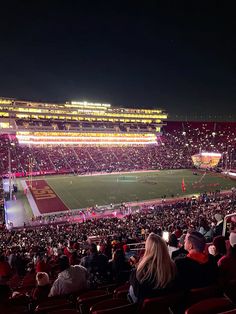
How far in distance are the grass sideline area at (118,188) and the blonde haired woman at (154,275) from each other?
31277 millimetres

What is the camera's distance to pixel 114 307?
312 centimetres

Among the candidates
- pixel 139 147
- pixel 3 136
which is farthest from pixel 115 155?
pixel 3 136

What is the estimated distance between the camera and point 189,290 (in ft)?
10.9

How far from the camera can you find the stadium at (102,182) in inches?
484

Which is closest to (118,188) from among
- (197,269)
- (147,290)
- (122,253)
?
(122,253)

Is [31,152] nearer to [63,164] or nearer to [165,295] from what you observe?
[63,164]

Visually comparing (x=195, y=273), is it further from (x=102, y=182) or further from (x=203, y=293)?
(x=102, y=182)

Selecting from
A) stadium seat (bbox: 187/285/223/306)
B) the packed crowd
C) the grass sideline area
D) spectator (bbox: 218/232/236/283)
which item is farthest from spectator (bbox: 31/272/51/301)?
the packed crowd

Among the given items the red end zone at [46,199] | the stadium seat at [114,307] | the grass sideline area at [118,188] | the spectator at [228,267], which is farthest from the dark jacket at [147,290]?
the grass sideline area at [118,188]

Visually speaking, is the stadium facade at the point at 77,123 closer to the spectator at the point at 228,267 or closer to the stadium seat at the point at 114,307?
the spectator at the point at 228,267

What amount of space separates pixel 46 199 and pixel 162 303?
36550 mm

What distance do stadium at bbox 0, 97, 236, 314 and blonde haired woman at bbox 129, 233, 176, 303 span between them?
0.23m

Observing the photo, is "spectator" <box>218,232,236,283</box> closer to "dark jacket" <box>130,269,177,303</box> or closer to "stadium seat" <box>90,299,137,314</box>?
"dark jacket" <box>130,269,177,303</box>

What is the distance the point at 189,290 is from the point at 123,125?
111708 millimetres
